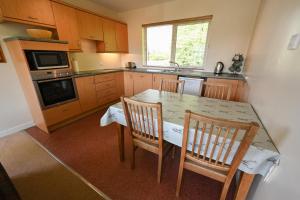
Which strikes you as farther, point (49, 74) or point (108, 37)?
point (108, 37)

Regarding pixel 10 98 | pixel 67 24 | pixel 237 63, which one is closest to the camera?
pixel 10 98

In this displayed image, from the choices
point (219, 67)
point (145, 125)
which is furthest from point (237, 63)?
point (145, 125)

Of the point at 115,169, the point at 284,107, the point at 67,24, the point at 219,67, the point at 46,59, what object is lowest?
the point at 115,169

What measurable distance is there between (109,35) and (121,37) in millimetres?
436

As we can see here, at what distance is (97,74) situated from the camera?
2908 millimetres

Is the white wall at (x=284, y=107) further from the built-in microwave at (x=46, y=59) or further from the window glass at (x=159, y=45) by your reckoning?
the built-in microwave at (x=46, y=59)

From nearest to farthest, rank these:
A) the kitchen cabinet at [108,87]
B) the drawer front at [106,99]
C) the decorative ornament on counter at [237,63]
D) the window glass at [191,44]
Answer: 1. the decorative ornament on counter at [237,63]
2. the window glass at [191,44]
3. the kitchen cabinet at [108,87]
4. the drawer front at [106,99]

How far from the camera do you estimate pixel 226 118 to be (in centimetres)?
115

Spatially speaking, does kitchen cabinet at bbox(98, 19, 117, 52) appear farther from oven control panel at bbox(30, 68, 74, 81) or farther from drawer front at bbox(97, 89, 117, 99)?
oven control panel at bbox(30, 68, 74, 81)

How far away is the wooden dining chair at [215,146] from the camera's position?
779 mm

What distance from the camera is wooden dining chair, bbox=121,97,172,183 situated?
1080 millimetres

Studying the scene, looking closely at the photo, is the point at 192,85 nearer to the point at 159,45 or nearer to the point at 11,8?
the point at 159,45

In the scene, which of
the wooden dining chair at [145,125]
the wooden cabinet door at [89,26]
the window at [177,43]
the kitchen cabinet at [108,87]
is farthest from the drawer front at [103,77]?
the wooden dining chair at [145,125]

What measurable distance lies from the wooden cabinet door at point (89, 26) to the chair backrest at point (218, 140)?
2.92m
